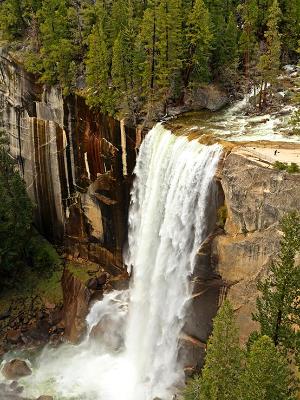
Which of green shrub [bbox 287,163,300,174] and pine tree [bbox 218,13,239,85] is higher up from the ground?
pine tree [bbox 218,13,239,85]

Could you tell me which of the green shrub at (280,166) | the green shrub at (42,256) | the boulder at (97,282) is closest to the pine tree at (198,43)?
the green shrub at (280,166)

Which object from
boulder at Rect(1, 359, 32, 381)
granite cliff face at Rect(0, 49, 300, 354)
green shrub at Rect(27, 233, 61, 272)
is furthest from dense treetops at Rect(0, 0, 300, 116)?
A: boulder at Rect(1, 359, 32, 381)

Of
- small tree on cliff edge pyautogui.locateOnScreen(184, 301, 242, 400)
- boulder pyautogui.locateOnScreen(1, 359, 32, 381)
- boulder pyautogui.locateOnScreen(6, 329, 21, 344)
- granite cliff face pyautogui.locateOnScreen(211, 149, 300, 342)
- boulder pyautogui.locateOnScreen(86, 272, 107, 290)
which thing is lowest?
boulder pyautogui.locateOnScreen(1, 359, 32, 381)

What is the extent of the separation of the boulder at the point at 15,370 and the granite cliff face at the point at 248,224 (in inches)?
753

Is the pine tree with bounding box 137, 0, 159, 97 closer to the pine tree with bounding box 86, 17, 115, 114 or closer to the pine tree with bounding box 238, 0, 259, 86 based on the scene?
the pine tree with bounding box 86, 17, 115, 114

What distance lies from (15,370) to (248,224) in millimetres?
23307

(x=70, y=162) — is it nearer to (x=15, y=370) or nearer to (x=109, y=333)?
(x=109, y=333)

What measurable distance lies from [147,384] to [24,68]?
115 ft

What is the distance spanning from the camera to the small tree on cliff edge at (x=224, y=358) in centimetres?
2331

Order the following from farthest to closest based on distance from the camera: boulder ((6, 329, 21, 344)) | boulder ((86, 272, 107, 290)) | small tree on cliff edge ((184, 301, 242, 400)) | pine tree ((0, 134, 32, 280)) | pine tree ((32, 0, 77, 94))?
pine tree ((32, 0, 77, 94)) → pine tree ((0, 134, 32, 280)) → boulder ((86, 272, 107, 290)) → boulder ((6, 329, 21, 344)) → small tree on cliff edge ((184, 301, 242, 400))

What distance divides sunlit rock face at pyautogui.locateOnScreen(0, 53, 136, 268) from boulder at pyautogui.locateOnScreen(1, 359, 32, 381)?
11.8 meters

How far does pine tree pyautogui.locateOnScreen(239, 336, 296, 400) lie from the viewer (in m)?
20.6

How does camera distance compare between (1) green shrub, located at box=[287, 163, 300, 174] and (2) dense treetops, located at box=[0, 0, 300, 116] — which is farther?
(2) dense treetops, located at box=[0, 0, 300, 116]

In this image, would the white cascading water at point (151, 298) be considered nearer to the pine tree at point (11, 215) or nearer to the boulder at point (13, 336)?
the boulder at point (13, 336)
